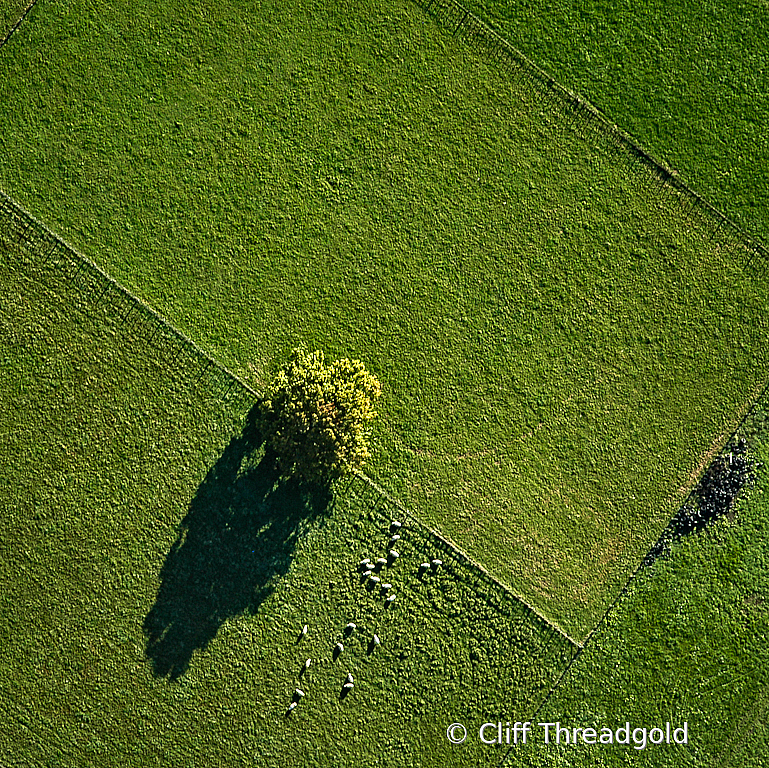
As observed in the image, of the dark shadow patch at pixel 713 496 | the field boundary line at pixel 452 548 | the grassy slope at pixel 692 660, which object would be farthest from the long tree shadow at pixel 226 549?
the dark shadow patch at pixel 713 496

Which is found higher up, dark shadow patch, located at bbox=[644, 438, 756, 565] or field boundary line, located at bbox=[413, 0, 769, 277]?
field boundary line, located at bbox=[413, 0, 769, 277]

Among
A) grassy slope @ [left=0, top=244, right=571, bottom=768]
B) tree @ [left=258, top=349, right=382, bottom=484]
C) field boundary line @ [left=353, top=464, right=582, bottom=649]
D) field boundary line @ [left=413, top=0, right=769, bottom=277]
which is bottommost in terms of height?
grassy slope @ [left=0, top=244, right=571, bottom=768]

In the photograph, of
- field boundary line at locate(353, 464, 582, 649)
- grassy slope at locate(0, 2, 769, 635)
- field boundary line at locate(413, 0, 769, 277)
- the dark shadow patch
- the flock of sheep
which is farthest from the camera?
field boundary line at locate(413, 0, 769, 277)

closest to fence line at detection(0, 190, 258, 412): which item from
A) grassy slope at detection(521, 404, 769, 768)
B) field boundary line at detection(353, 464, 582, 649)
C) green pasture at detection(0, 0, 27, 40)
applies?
field boundary line at detection(353, 464, 582, 649)

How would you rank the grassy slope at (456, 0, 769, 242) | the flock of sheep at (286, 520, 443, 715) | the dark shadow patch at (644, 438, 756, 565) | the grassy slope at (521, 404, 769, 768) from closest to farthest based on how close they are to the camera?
the flock of sheep at (286, 520, 443, 715)
the grassy slope at (521, 404, 769, 768)
the dark shadow patch at (644, 438, 756, 565)
the grassy slope at (456, 0, 769, 242)

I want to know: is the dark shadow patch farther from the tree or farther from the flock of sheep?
the tree

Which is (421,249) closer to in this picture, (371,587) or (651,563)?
(371,587)
